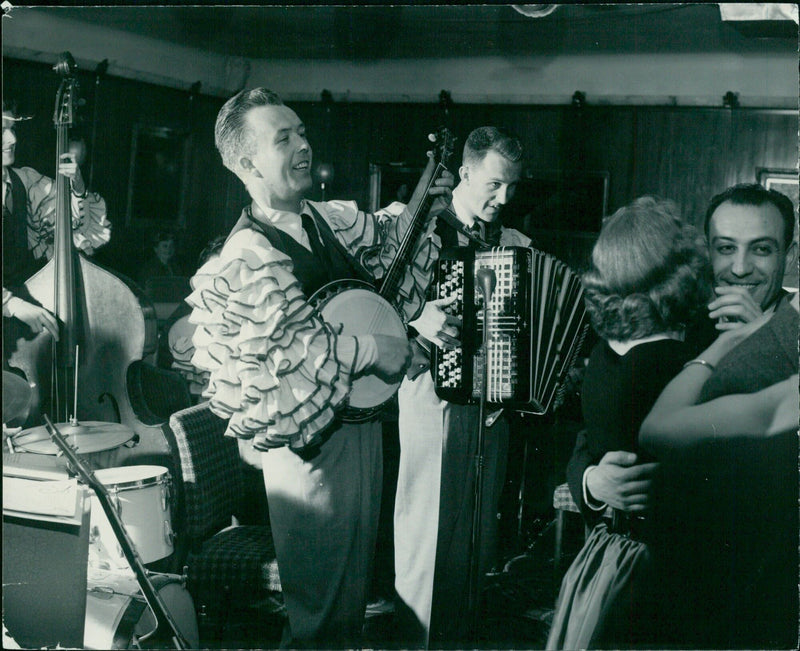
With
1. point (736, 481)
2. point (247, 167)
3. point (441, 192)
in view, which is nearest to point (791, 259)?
point (736, 481)

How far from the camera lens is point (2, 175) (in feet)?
8.89

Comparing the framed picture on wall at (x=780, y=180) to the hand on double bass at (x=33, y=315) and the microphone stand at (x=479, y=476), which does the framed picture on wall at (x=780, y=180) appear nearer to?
the microphone stand at (x=479, y=476)

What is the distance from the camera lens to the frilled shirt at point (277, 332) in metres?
2.41

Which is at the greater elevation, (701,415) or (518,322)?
(518,322)

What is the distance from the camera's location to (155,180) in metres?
2.77

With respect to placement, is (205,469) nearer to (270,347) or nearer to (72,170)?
(270,347)

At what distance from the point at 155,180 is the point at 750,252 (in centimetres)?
205

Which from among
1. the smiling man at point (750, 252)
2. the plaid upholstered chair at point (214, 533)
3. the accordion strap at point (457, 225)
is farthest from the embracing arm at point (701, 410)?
the plaid upholstered chair at point (214, 533)

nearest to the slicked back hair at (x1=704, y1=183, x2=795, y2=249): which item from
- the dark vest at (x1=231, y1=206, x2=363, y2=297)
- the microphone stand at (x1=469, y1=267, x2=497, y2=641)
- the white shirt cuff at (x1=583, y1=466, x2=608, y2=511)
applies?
the microphone stand at (x1=469, y1=267, x2=497, y2=641)

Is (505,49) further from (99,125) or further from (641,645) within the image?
(641,645)

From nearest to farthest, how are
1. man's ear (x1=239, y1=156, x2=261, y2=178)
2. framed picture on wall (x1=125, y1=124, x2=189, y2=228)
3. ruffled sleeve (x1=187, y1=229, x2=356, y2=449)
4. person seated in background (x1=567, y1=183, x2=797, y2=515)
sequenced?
ruffled sleeve (x1=187, y1=229, x2=356, y2=449) → person seated in background (x1=567, y1=183, x2=797, y2=515) → man's ear (x1=239, y1=156, x2=261, y2=178) → framed picture on wall (x1=125, y1=124, x2=189, y2=228)

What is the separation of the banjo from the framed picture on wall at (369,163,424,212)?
1.7 inches

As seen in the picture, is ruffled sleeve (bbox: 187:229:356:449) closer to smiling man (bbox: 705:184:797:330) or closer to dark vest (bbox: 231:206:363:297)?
dark vest (bbox: 231:206:363:297)

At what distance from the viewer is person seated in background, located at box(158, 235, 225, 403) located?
2.66 m
